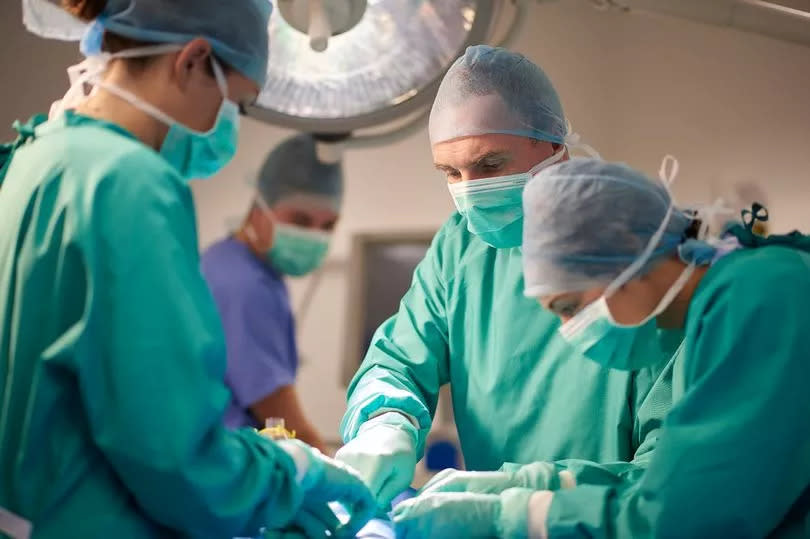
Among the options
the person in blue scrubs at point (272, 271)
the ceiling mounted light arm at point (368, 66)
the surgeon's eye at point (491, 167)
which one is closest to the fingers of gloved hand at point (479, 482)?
the surgeon's eye at point (491, 167)

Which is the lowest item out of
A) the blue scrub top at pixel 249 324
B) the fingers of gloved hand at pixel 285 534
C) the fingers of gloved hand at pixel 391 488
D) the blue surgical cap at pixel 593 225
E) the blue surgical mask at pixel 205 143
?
the blue scrub top at pixel 249 324

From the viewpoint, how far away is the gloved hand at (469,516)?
1334 millimetres

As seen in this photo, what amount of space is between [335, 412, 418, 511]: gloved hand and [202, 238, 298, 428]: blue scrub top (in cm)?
111

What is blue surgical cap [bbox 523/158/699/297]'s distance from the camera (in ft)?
4.38

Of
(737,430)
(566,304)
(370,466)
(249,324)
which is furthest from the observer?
(249,324)

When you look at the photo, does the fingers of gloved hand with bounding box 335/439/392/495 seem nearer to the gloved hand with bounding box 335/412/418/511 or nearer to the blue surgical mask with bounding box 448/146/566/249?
the gloved hand with bounding box 335/412/418/511

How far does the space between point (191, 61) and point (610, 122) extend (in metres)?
1.97

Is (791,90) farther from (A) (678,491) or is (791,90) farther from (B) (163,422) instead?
(B) (163,422)

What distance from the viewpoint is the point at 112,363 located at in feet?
3.37

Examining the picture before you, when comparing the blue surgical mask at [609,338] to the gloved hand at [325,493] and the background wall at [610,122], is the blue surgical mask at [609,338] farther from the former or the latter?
the background wall at [610,122]

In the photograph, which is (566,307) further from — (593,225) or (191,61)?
(191,61)

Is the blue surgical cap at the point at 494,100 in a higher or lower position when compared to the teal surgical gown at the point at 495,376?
higher

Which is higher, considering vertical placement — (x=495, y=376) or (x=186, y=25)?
(x=186, y=25)

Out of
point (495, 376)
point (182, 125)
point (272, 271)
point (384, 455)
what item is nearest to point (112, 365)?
point (182, 125)
